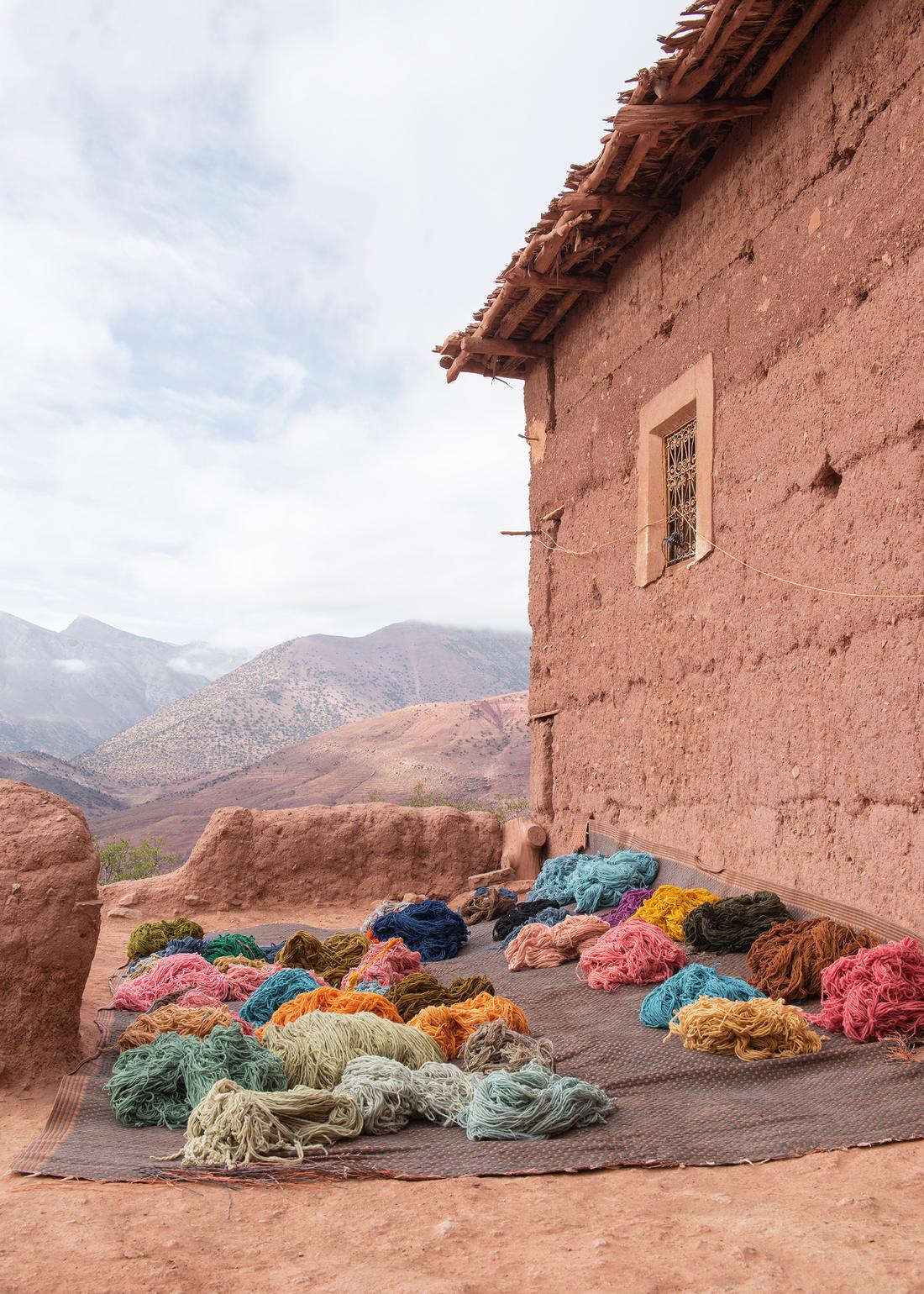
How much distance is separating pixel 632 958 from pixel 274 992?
5.74 ft

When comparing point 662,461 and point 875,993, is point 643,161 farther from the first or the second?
point 875,993

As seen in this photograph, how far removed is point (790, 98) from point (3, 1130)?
19.1 ft

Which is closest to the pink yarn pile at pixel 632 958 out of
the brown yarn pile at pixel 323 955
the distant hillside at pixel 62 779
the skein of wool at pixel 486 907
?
the brown yarn pile at pixel 323 955

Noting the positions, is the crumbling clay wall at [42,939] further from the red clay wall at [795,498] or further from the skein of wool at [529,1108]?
the red clay wall at [795,498]

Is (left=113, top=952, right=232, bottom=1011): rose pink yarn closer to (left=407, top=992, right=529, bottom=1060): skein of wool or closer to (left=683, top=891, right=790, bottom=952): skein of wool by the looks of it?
(left=407, top=992, right=529, bottom=1060): skein of wool

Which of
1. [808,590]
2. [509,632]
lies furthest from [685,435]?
[509,632]

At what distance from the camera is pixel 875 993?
3602 millimetres

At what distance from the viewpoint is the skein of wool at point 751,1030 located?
11.6 ft

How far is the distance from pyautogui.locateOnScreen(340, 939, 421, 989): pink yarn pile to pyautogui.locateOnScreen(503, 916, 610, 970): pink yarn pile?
58cm

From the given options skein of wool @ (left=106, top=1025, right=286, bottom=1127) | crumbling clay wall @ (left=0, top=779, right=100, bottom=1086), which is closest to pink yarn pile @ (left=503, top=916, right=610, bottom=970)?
skein of wool @ (left=106, top=1025, right=286, bottom=1127)

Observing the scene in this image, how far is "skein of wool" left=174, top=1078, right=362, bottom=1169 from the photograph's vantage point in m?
2.83

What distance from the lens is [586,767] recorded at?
7434 mm

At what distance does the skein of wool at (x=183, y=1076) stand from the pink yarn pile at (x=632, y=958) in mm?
1808

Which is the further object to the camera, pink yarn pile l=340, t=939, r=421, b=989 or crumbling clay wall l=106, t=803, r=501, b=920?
crumbling clay wall l=106, t=803, r=501, b=920
